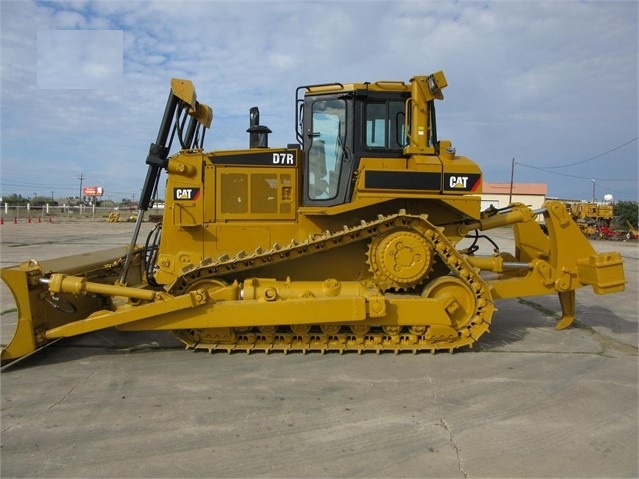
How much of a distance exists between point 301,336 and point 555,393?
9.24ft

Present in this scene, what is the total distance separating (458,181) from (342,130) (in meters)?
1.64

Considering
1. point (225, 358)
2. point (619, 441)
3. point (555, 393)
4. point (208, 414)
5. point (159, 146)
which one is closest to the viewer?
point (619, 441)

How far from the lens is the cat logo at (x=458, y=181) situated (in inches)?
234

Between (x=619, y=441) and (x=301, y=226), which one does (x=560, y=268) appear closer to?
(x=619, y=441)

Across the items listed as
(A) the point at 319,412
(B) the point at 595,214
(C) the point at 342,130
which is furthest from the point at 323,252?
(B) the point at 595,214

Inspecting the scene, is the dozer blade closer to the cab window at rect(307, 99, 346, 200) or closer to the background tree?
the cab window at rect(307, 99, 346, 200)

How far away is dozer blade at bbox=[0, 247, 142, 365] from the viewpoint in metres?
5.26

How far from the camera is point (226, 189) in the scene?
6.48 meters

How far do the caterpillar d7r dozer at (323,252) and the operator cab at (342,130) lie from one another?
2 centimetres

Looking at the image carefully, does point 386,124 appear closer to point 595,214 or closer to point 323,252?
point 323,252

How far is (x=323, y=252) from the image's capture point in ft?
20.7

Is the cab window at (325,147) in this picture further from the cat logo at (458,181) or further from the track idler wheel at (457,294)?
the track idler wheel at (457,294)

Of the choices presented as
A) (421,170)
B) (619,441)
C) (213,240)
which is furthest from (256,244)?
(619,441)

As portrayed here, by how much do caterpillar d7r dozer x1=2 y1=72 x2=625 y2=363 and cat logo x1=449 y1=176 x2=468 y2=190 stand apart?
13 mm
